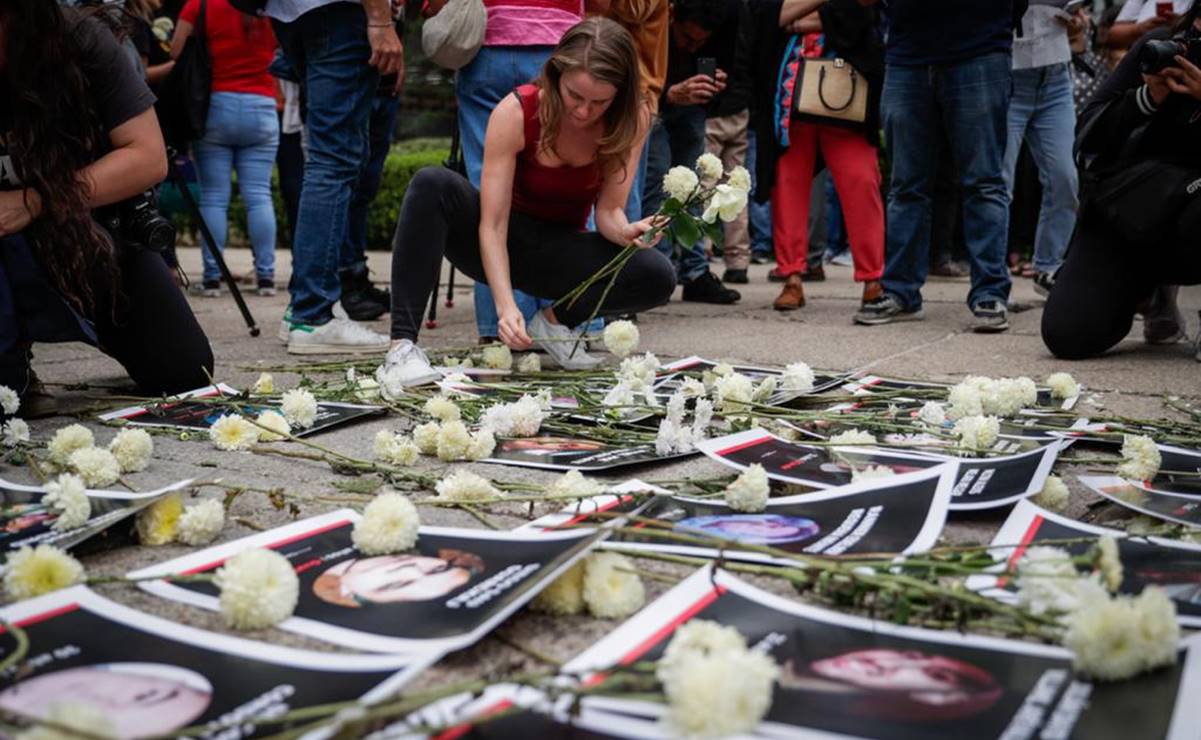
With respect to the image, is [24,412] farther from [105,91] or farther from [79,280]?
[105,91]

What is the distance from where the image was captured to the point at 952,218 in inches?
230

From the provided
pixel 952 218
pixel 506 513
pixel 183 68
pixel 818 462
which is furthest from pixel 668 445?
pixel 952 218

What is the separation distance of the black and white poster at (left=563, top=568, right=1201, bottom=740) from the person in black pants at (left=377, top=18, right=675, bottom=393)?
1362 mm

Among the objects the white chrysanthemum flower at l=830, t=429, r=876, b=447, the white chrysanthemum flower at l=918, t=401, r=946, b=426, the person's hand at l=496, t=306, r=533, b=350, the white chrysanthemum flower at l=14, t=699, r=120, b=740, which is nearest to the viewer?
the white chrysanthemum flower at l=14, t=699, r=120, b=740

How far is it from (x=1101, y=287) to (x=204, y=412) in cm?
231

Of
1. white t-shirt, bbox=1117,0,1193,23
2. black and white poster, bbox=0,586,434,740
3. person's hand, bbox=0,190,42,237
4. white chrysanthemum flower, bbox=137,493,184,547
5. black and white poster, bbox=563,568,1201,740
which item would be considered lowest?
white chrysanthemum flower, bbox=137,493,184,547

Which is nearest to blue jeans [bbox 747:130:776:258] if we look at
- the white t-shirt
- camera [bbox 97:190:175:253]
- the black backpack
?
the white t-shirt

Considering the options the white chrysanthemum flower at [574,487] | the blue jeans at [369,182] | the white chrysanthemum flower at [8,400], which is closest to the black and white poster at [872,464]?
the white chrysanthemum flower at [574,487]

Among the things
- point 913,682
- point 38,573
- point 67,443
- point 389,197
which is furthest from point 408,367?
point 389,197

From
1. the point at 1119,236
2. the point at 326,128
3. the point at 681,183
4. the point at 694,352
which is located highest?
the point at 326,128

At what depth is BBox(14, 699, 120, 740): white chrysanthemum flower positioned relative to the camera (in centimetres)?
68

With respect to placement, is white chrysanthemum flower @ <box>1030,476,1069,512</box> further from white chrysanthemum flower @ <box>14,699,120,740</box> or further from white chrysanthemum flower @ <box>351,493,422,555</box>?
white chrysanthemum flower @ <box>14,699,120,740</box>

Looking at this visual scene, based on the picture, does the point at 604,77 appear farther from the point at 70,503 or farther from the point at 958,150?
the point at 958,150

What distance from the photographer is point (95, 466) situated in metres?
1.40
